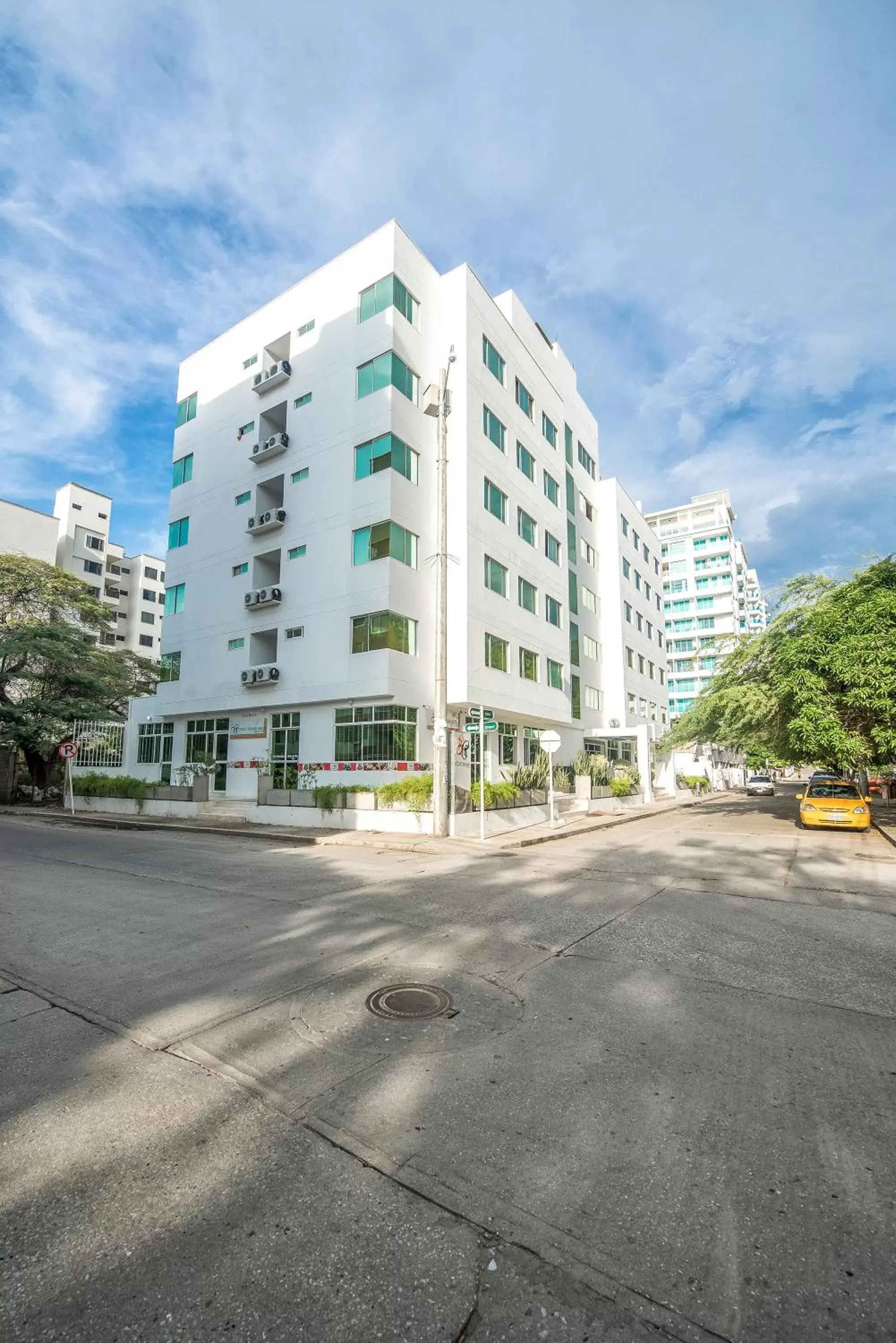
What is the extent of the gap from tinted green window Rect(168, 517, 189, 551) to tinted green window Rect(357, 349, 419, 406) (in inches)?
488

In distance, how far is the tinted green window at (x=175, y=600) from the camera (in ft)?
105

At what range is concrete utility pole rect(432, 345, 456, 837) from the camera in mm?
18359

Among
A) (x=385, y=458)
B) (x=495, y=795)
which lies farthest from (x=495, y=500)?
→ (x=495, y=795)

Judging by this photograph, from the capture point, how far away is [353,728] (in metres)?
24.3

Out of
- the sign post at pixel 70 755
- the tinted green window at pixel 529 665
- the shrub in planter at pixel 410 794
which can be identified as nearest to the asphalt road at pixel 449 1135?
the shrub in planter at pixel 410 794

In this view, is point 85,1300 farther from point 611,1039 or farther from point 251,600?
point 251,600

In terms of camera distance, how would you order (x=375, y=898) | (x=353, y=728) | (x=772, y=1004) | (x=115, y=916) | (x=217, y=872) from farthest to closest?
1. (x=353, y=728)
2. (x=217, y=872)
3. (x=375, y=898)
4. (x=115, y=916)
5. (x=772, y=1004)

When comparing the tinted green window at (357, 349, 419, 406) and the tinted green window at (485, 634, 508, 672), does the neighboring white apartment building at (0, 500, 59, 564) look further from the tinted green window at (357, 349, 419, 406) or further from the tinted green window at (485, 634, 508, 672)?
the tinted green window at (485, 634, 508, 672)

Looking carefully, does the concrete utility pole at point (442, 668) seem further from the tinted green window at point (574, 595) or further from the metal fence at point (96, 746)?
the metal fence at point (96, 746)

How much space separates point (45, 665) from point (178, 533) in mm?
Answer: 9546

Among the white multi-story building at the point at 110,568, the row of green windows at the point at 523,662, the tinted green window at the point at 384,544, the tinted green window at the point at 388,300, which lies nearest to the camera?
the tinted green window at the point at 384,544

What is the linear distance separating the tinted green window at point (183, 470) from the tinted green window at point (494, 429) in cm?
1580

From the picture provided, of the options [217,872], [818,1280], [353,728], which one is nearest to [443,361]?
[353,728]

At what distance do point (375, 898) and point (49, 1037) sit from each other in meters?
5.05
